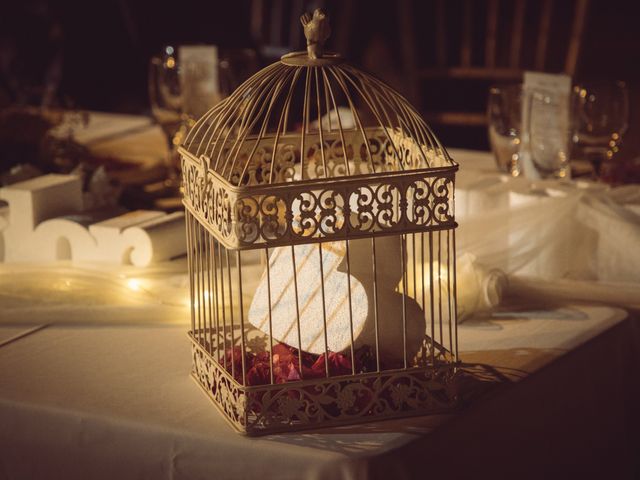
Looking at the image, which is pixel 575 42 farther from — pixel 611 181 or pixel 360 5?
pixel 360 5

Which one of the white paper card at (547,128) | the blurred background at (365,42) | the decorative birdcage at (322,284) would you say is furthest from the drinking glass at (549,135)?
the blurred background at (365,42)

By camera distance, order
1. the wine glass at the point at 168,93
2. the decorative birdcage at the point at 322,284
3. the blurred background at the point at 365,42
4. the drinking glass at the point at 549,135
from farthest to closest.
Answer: the blurred background at the point at 365,42 < the wine glass at the point at 168,93 < the drinking glass at the point at 549,135 < the decorative birdcage at the point at 322,284

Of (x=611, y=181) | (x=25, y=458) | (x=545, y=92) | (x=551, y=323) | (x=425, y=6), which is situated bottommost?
(x=25, y=458)

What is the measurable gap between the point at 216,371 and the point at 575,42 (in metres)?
2.82

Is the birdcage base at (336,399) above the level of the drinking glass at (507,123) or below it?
below

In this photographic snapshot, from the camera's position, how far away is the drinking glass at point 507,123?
6.89 ft

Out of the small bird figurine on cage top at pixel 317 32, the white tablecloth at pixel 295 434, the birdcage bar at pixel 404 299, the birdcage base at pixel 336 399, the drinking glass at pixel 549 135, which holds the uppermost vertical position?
the small bird figurine on cage top at pixel 317 32

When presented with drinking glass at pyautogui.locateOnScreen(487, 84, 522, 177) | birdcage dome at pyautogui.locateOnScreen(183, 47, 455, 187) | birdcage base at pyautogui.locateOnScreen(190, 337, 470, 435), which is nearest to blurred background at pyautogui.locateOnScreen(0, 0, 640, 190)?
drinking glass at pyautogui.locateOnScreen(487, 84, 522, 177)

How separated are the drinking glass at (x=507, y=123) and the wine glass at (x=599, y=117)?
131 mm

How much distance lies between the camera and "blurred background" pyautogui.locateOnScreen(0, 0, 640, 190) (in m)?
4.36

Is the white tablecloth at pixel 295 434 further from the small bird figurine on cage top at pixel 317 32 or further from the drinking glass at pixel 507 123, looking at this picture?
the drinking glass at pixel 507 123

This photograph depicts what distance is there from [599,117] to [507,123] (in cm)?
20

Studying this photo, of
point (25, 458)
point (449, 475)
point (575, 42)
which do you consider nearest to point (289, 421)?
point (449, 475)

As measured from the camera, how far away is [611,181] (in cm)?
204
